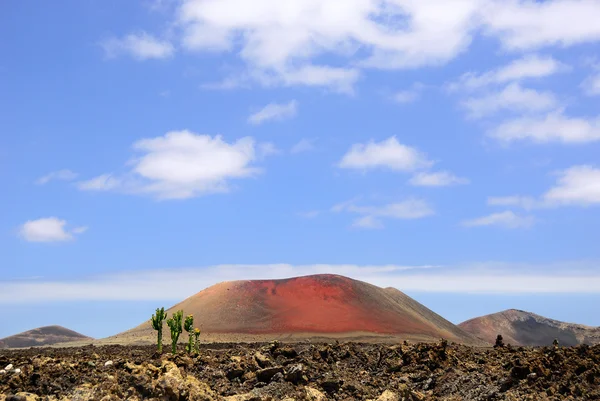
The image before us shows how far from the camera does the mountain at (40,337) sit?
370ft

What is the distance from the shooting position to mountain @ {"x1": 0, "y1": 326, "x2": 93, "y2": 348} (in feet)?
370

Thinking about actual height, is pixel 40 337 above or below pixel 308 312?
below

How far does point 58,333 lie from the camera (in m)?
130

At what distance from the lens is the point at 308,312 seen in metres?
83.8

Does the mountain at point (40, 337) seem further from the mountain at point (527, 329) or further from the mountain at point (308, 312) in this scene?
the mountain at point (527, 329)

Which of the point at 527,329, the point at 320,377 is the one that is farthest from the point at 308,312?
the point at 320,377

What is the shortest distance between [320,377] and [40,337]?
111369mm

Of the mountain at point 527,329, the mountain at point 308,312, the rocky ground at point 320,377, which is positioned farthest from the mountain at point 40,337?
the rocky ground at point 320,377

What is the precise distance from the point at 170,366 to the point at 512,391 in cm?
1071

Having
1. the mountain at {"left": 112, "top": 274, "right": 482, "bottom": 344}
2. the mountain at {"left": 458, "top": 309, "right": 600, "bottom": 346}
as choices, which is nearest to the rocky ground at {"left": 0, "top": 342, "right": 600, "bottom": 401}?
the mountain at {"left": 112, "top": 274, "right": 482, "bottom": 344}

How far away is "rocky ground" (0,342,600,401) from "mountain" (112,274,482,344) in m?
46.2

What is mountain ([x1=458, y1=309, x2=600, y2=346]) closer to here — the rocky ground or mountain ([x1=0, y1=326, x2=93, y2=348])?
mountain ([x1=0, y1=326, x2=93, y2=348])

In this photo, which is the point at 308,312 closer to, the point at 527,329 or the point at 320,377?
the point at 527,329

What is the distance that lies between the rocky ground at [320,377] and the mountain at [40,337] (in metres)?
90.7
